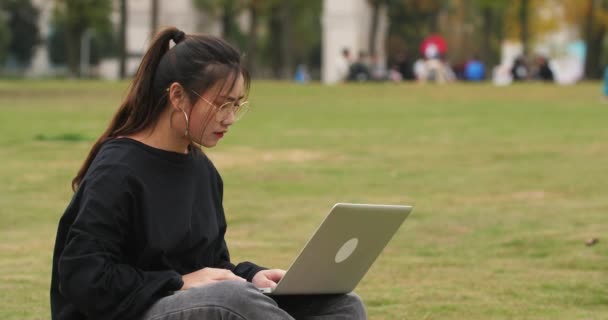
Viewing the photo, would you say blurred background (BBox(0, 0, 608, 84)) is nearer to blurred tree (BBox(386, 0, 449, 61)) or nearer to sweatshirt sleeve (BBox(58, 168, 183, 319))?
blurred tree (BBox(386, 0, 449, 61))

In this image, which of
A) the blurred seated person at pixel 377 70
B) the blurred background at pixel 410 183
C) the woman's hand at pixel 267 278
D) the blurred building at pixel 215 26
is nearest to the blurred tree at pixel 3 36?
the blurred building at pixel 215 26

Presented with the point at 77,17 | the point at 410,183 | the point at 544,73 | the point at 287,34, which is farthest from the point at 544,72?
the point at 410,183

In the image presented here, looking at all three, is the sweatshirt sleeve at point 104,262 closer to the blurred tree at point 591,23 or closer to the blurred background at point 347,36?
the blurred background at point 347,36

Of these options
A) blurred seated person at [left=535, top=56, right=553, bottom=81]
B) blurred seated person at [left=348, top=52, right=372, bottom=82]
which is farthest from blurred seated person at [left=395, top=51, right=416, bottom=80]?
blurred seated person at [left=535, top=56, right=553, bottom=81]

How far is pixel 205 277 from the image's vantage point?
4.38 m

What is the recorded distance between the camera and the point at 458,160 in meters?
17.0

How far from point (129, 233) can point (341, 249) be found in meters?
0.73

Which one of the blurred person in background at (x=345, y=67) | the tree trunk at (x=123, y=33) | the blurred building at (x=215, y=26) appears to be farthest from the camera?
the blurred building at (x=215, y=26)

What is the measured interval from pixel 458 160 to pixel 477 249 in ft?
23.7

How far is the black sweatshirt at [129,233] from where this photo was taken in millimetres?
4148

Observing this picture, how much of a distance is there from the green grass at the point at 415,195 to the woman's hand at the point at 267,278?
227cm

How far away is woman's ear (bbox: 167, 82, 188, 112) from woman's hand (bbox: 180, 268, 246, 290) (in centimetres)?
53

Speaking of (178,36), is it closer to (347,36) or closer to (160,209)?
(160,209)

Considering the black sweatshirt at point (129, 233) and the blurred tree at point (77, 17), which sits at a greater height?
the black sweatshirt at point (129, 233)
